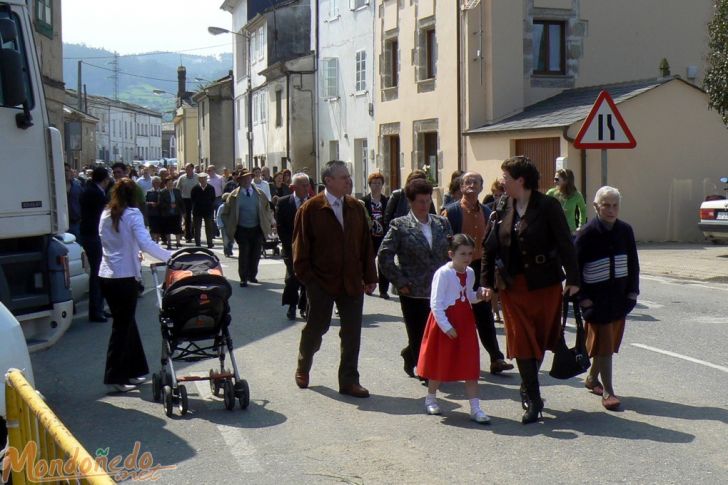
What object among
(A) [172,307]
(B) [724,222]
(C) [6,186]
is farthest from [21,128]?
(B) [724,222]

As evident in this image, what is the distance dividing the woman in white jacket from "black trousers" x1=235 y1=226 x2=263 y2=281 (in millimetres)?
7581

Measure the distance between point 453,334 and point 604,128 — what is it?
718 cm

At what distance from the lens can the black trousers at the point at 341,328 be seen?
8.52 meters

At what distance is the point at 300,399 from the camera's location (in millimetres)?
8398

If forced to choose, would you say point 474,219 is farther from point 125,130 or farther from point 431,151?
point 125,130

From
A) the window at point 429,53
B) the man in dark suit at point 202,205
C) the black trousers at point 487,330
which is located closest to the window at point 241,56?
the window at point 429,53

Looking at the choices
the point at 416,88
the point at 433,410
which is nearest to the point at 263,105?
the point at 416,88

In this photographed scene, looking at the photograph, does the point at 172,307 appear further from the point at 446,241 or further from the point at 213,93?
the point at 213,93

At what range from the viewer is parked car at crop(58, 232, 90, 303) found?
42.4 feet

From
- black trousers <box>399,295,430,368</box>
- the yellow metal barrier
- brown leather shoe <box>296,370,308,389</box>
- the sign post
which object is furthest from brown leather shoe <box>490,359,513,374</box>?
the yellow metal barrier

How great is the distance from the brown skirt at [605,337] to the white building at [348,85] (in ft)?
88.7

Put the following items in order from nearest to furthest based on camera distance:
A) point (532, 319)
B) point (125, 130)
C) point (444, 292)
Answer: point (532, 319) → point (444, 292) → point (125, 130)

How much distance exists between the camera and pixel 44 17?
25875 mm

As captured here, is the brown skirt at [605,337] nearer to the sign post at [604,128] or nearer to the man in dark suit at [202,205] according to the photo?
the sign post at [604,128]
